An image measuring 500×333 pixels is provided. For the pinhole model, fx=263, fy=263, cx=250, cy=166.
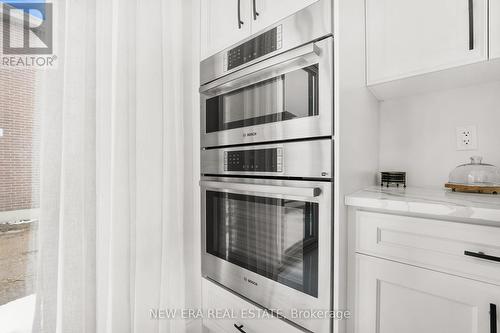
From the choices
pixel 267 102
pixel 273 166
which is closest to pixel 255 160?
pixel 273 166

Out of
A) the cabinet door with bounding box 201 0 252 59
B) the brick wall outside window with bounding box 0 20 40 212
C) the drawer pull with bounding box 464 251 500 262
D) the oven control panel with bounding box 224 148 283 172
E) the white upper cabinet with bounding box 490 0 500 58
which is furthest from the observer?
the cabinet door with bounding box 201 0 252 59

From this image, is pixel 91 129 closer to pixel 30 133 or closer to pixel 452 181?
pixel 30 133

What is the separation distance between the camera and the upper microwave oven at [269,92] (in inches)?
36.9

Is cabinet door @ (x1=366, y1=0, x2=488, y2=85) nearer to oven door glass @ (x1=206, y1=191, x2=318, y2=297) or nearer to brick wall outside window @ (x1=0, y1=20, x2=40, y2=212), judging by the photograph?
oven door glass @ (x1=206, y1=191, x2=318, y2=297)

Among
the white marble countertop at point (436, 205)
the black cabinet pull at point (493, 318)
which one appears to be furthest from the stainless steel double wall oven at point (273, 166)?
the black cabinet pull at point (493, 318)

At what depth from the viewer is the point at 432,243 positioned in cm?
81

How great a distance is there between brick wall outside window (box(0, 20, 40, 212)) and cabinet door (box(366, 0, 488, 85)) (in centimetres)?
138

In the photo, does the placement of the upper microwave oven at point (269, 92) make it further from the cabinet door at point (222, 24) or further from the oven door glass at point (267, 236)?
the oven door glass at point (267, 236)

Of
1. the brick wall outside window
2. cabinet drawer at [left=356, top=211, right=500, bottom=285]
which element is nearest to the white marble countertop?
cabinet drawer at [left=356, top=211, right=500, bottom=285]

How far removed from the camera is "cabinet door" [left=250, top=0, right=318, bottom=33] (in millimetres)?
1020

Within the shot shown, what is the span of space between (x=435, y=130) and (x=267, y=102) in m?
0.81

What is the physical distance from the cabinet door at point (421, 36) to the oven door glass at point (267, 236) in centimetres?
67

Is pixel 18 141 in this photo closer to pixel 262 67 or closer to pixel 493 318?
pixel 262 67

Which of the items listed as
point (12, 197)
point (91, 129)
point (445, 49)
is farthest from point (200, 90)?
point (445, 49)
